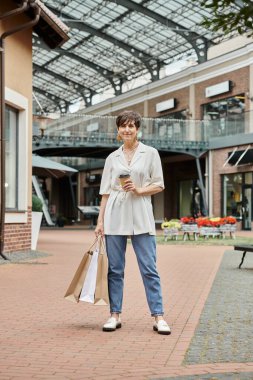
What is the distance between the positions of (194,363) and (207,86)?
3659 cm

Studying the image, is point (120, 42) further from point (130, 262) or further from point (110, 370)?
point (110, 370)

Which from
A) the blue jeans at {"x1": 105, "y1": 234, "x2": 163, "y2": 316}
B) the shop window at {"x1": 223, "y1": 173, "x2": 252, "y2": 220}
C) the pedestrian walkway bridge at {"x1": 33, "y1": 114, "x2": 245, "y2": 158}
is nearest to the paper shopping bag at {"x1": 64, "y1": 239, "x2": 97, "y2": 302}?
the blue jeans at {"x1": 105, "y1": 234, "x2": 163, "y2": 316}

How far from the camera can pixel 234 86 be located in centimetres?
3738

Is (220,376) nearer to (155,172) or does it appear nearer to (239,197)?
(155,172)

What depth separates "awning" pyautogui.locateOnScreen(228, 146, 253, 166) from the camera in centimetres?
3431

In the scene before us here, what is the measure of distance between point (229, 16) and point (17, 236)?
38.0ft

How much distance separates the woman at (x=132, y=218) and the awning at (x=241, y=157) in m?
28.9

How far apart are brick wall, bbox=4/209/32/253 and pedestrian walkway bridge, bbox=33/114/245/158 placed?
1883cm

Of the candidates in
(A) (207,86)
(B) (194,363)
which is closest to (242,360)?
(B) (194,363)

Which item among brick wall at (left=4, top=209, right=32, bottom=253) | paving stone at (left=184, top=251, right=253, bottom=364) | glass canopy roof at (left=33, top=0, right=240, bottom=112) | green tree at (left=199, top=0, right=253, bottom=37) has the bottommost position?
paving stone at (left=184, top=251, right=253, bottom=364)

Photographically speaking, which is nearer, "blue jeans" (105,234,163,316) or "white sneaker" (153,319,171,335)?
"white sneaker" (153,319,171,335)

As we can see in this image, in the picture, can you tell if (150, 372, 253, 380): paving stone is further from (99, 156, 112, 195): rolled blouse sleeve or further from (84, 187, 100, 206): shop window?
(84, 187, 100, 206): shop window

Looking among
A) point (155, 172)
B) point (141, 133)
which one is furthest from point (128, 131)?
point (141, 133)

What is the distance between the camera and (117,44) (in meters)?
44.6
